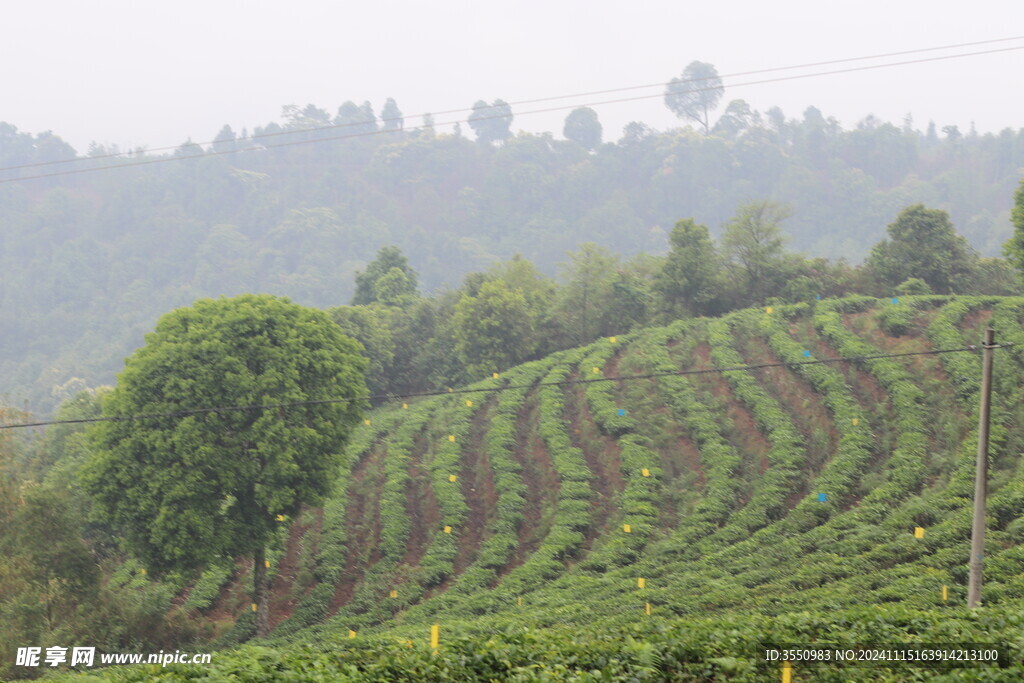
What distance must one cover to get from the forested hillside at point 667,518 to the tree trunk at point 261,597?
0.72 meters

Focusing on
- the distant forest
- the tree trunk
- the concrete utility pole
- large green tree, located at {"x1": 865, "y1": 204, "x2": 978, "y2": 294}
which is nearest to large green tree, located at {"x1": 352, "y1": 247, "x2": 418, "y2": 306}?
large green tree, located at {"x1": 865, "y1": 204, "x2": 978, "y2": 294}

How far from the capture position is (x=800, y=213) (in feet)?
539

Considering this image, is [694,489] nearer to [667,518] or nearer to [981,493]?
[667,518]

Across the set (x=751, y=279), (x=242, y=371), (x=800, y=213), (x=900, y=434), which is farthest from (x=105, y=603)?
(x=800, y=213)

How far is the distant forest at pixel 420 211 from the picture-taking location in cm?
15488

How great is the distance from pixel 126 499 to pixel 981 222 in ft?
471

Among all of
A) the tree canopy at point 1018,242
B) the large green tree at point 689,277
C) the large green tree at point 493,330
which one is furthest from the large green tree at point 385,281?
the tree canopy at point 1018,242

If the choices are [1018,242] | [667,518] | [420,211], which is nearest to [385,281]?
[667,518]

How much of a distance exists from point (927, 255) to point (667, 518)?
85.5 feet

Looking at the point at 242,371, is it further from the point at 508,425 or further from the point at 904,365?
the point at 904,365

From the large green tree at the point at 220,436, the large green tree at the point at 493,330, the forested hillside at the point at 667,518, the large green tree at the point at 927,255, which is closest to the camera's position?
the forested hillside at the point at 667,518

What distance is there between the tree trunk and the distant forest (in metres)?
123

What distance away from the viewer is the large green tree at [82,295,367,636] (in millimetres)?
26312

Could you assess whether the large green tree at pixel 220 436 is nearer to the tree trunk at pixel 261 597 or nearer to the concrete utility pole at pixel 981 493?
the tree trunk at pixel 261 597
